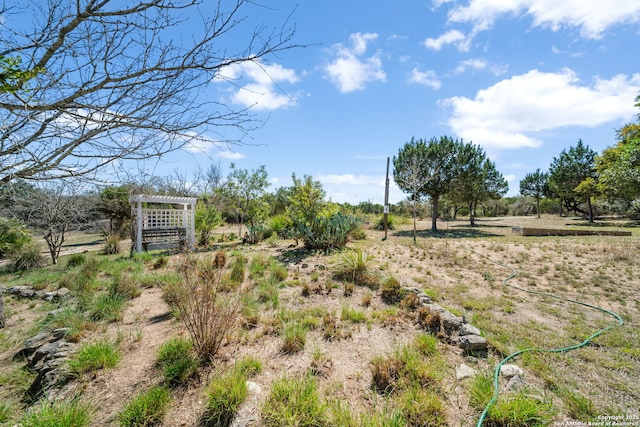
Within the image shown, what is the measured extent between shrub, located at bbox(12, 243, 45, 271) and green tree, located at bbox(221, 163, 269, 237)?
19.3ft

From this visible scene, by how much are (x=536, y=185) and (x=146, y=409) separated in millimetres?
39567

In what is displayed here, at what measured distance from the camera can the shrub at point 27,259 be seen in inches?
290

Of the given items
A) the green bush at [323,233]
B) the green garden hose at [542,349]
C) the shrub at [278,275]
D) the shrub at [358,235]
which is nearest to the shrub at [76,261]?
the shrub at [278,275]

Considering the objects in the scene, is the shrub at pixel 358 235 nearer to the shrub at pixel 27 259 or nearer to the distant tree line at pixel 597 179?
the distant tree line at pixel 597 179

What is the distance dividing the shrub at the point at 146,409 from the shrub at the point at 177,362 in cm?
22

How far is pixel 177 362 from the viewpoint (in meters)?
2.25

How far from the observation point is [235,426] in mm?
1689

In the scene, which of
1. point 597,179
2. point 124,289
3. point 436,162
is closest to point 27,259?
point 124,289

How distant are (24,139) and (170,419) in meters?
2.11

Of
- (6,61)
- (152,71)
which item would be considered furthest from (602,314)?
(6,61)

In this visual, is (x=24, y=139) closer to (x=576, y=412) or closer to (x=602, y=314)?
(x=576, y=412)

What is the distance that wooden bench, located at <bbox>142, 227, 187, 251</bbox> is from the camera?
30.7ft

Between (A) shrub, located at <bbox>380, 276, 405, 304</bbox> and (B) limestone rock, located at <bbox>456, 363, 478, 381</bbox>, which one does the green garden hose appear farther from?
(A) shrub, located at <bbox>380, 276, 405, 304</bbox>

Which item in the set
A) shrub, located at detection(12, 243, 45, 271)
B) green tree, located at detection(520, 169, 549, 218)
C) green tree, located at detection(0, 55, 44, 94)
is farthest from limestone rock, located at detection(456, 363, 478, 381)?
green tree, located at detection(520, 169, 549, 218)
